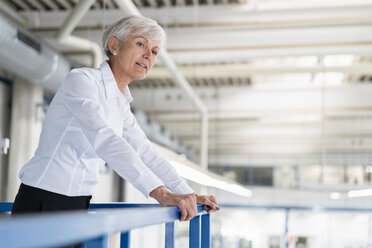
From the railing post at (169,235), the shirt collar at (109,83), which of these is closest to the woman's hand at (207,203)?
the railing post at (169,235)

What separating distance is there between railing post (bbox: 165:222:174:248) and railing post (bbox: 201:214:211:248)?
0.34 metres

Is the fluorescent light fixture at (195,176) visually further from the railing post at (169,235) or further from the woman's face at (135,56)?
the railing post at (169,235)

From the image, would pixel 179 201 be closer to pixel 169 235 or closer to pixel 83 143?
pixel 169 235

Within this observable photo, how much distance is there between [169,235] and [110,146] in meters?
0.30

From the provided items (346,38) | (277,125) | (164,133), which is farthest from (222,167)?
(346,38)

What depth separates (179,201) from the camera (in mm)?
1300

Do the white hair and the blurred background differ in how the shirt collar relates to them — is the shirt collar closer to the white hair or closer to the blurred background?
the white hair

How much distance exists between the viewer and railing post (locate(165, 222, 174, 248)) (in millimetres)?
1377

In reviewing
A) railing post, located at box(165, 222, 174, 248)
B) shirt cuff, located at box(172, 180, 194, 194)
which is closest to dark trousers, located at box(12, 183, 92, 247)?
railing post, located at box(165, 222, 174, 248)

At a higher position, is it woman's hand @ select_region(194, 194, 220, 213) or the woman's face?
the woman's face

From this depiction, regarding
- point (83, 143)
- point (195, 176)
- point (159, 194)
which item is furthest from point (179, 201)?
point (195, 176)

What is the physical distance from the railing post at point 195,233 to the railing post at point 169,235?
130 millimetres

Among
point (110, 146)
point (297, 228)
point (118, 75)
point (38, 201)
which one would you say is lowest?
point (297, 228)

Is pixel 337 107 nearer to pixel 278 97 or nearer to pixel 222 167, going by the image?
pixel 278 97
